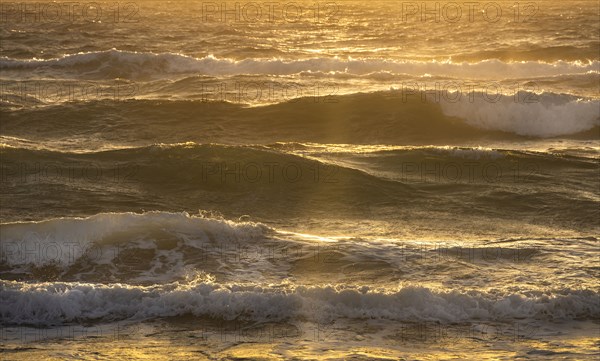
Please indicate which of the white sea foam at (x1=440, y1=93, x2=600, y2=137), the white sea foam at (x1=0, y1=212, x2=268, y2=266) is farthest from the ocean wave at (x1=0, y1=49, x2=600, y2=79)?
the white sea foam at (x1=0, y1=212, x2=268, y2=266)

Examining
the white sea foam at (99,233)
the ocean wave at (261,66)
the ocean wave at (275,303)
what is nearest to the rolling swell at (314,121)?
the ocean wave at (261,66)

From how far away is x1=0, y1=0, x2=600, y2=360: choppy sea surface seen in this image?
7.25m

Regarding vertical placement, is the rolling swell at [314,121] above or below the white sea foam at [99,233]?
above

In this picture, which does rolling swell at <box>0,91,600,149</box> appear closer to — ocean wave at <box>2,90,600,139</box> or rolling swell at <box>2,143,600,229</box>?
ocean wave at <box>2,90,600,139</box>

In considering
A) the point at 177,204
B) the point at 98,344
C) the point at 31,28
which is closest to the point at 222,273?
the point at 98,344

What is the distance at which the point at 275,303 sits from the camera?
24.8 feet

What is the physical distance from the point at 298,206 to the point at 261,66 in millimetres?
15685

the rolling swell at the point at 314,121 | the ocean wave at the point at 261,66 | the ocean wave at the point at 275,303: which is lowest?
the ocean wave at the point at 275,303

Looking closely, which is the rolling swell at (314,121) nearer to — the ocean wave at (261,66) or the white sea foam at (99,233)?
the ocean wave at (261,66)

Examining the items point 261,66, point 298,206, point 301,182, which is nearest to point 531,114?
point 301,182

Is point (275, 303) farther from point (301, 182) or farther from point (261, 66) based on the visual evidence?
point (261, 66)

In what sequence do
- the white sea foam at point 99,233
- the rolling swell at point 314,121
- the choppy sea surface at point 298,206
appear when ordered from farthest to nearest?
1. the rolling swell at point 314,121
2. the white sea foam at point 99,233
3. the choppy sea surface at point 298,206

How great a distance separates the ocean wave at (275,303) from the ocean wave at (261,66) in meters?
18.7

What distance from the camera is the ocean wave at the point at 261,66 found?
26.4m
